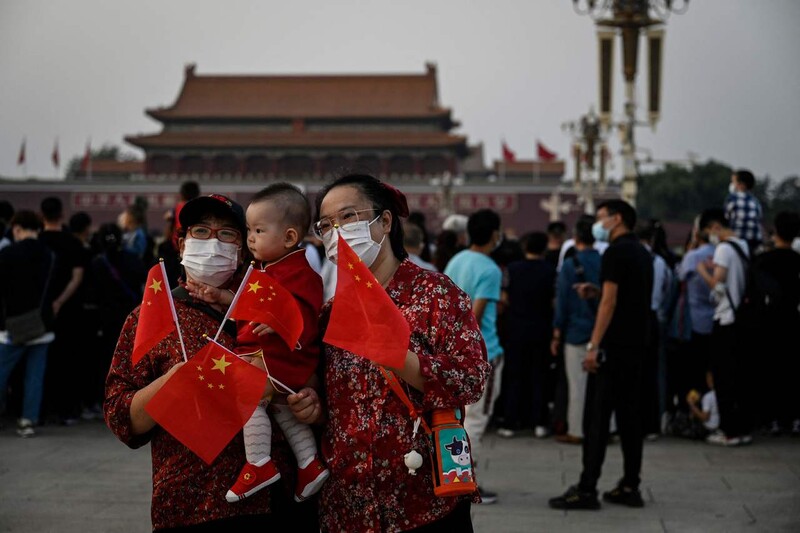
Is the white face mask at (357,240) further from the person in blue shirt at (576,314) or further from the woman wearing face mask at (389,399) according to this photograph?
the person in blue shirt at (576,314)

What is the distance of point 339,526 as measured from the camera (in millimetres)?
2332

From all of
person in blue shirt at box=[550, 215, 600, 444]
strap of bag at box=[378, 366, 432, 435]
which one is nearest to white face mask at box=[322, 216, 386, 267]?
strap of bag at box=[378, 366, 432, 435]

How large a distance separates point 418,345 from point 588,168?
776 inches

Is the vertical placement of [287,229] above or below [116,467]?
above

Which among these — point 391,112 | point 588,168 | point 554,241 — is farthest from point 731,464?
point 391,112

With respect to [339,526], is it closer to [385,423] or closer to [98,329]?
[385,423]

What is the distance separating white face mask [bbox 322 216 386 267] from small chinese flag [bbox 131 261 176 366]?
1.37ft

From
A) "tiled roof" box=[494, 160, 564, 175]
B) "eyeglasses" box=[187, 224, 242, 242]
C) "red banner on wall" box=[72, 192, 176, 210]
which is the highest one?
"tiled roof" box=[494, 160, 564, 175]

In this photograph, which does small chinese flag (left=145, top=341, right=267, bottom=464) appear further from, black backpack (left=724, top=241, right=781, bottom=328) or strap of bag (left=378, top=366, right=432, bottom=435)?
black backpack (left=724, top=241, right=781, bottom=328)

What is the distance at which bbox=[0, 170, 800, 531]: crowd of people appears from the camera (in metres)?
2.30

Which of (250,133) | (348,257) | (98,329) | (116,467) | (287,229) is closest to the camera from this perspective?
(348,257)

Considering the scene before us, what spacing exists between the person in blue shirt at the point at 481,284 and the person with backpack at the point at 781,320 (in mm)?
2840

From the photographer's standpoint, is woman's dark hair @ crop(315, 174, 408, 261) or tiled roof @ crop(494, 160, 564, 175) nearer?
woman's dark hair @ crop(315, 174, 408, 261)

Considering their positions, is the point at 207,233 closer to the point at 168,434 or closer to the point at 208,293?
the point at 208,293
